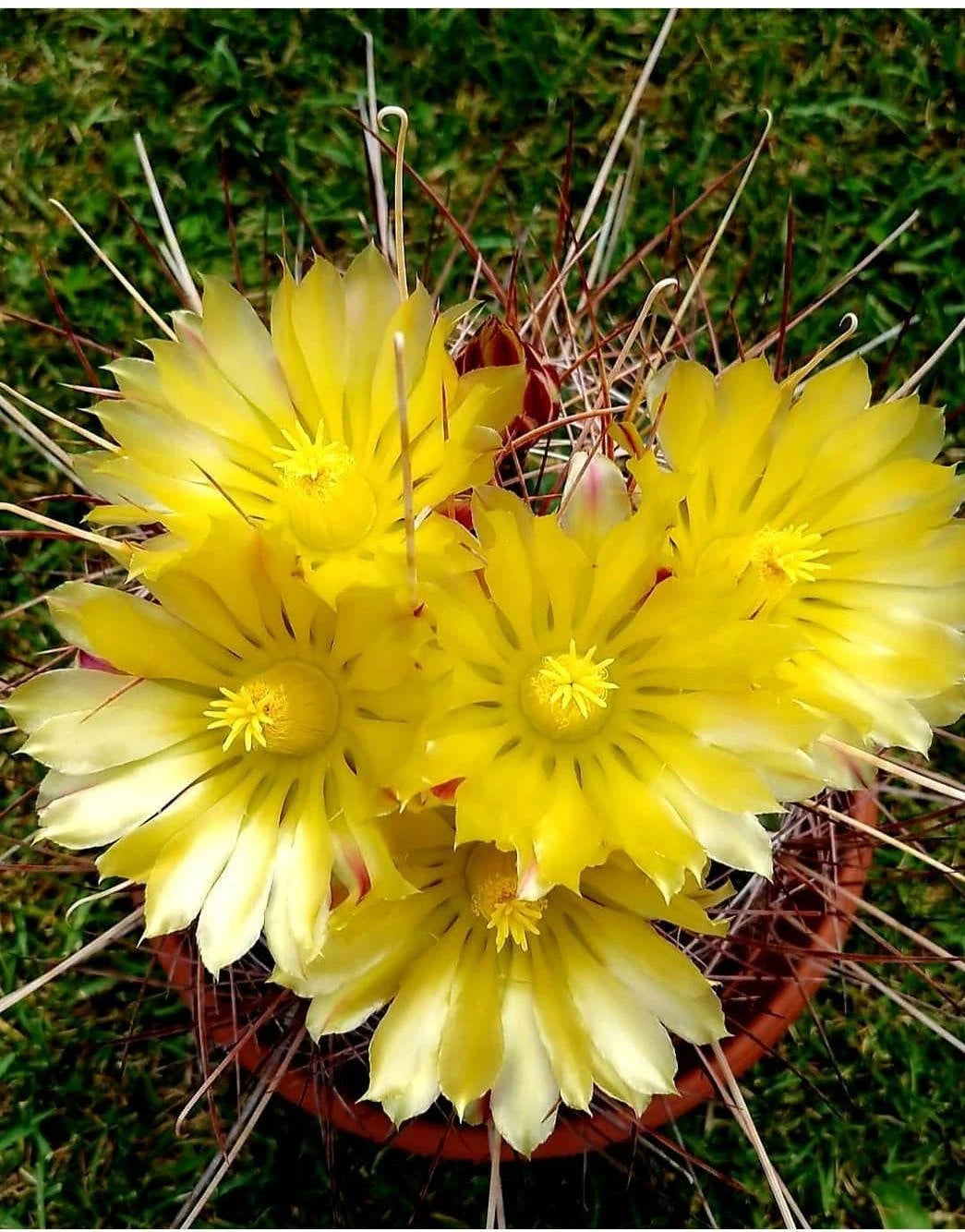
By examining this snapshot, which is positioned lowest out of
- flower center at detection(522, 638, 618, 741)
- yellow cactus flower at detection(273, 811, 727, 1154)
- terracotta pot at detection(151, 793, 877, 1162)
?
terracotta pot at detection(151, 793, 877, 1162)

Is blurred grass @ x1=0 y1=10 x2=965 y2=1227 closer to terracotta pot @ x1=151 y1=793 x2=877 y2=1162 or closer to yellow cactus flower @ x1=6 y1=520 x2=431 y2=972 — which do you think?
terracotta pot @ x1=151 y1=793 x2=877 y2=1162

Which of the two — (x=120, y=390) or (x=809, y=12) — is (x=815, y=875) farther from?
(x=809, y=12)

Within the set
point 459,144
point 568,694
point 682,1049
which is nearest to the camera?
point 568,694

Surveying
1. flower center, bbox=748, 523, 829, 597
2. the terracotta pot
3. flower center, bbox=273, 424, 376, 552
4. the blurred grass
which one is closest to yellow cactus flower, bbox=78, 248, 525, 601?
flower center, bbox=273, 424, 376, 552

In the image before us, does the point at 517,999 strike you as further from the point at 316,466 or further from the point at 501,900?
the point at 316,466

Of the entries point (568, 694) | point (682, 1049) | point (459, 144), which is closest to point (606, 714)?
point (568, 694)

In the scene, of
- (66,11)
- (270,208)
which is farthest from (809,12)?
Result: (66,11)

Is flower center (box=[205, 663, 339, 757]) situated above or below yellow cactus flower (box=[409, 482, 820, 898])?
below
